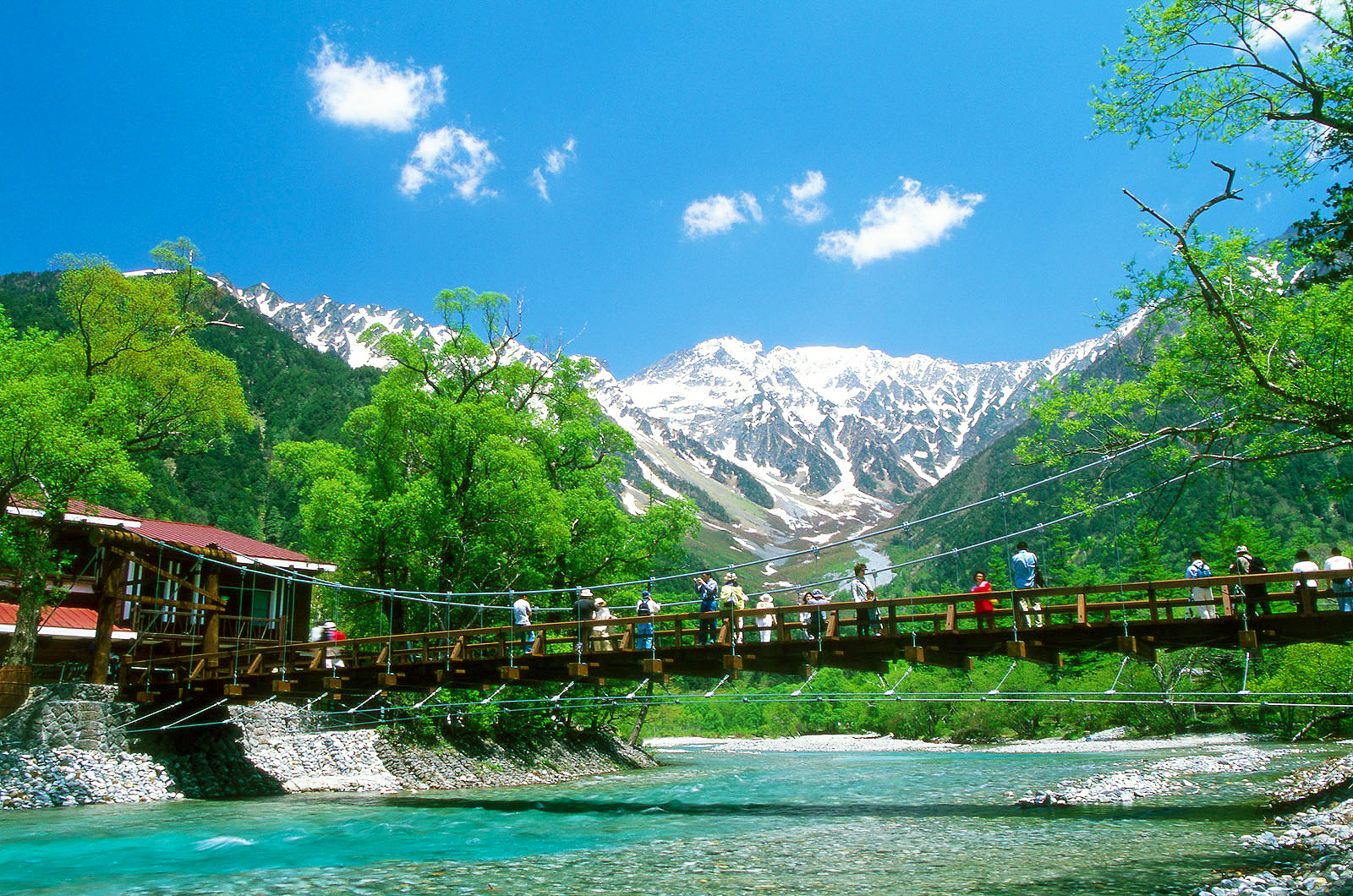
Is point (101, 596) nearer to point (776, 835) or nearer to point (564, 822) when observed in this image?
point (564, 822)

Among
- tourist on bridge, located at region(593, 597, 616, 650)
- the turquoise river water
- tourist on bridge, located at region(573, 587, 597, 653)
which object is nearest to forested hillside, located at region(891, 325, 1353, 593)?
the turquoise river water

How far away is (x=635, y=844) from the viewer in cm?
1386

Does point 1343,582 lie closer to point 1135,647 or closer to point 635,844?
point 1135,647

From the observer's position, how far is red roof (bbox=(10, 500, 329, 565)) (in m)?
23.9

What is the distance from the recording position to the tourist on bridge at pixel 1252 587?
13609 millimetres

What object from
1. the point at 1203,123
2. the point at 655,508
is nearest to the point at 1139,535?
the point at 1203,123

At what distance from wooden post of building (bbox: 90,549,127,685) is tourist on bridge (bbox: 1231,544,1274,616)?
71.4 ft

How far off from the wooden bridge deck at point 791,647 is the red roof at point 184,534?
4.60 meters

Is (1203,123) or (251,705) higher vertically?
(1203,123)

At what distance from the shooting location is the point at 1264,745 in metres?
31.5

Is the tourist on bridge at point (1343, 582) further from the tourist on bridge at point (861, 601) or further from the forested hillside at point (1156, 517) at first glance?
the tourist on bridge at point (861, 601)

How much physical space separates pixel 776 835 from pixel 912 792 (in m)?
8.76

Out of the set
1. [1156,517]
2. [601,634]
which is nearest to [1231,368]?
[1156,517]

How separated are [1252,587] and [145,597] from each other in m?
22.7
